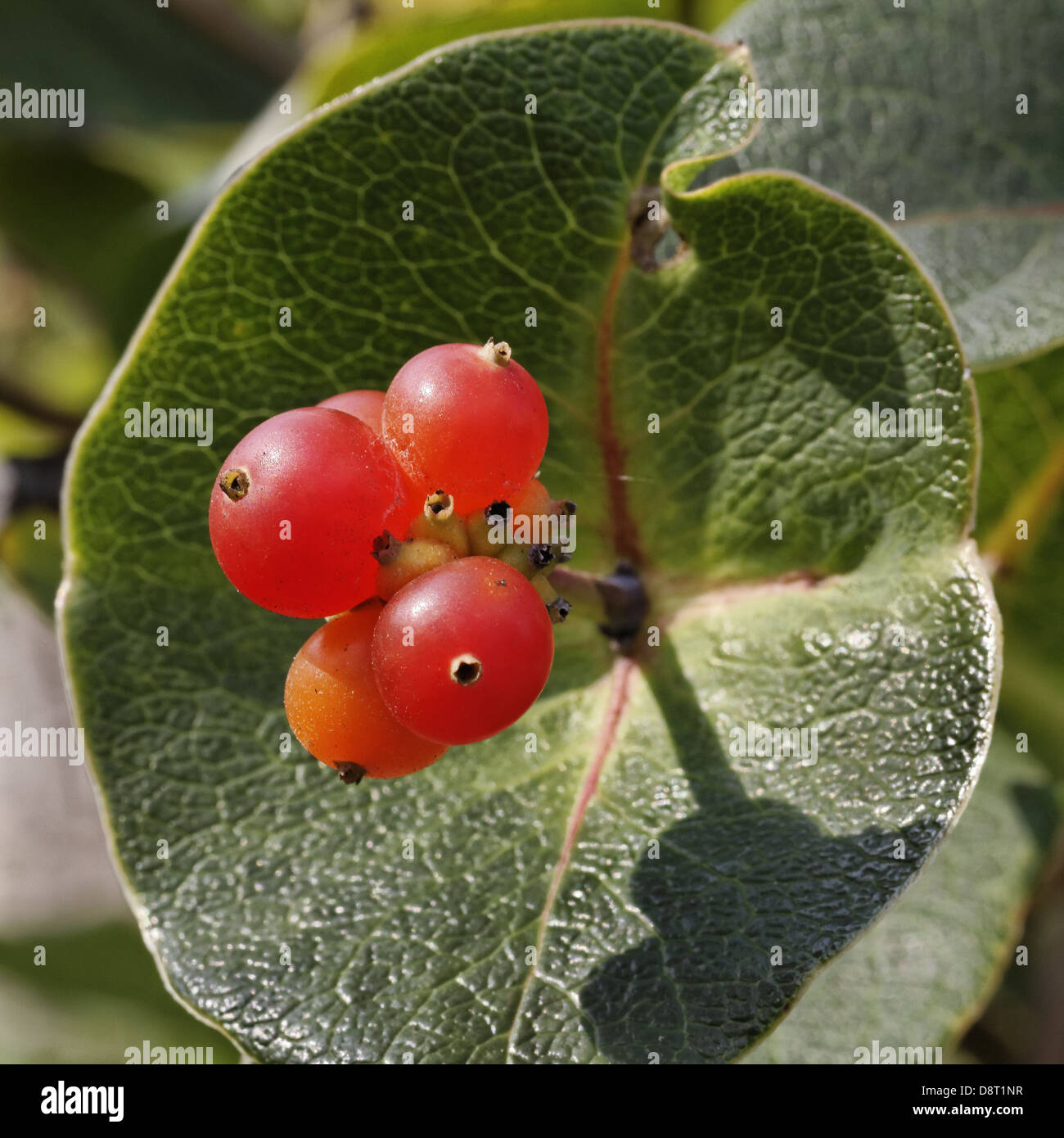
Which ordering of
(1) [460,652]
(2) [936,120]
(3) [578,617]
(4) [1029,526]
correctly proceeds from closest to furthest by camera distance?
(1) [460,652]
(3) [578,617]
(2) [936,120]
(4) [1029,526]

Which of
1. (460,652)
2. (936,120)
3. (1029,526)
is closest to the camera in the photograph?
(460,652)

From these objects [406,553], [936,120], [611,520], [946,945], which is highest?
[936,120]

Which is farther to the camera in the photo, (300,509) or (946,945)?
(946,945)

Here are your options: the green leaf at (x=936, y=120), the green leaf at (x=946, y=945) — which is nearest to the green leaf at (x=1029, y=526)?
the green leaf at (x=946, y=945)

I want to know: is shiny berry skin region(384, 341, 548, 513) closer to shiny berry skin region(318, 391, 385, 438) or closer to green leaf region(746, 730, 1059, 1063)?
shiny berry skin region(318, 391, 385, 438)

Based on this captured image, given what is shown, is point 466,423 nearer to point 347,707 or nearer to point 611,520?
point 347,707

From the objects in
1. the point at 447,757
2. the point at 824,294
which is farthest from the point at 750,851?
the point at 824,294

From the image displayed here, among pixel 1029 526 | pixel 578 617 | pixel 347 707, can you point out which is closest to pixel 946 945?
pixel 1029 526

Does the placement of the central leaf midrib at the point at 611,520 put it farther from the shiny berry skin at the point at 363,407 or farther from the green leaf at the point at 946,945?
the green leaf at the point at 946,945
